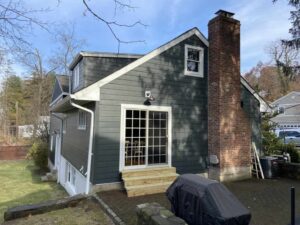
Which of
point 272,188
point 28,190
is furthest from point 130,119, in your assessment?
point 28,190

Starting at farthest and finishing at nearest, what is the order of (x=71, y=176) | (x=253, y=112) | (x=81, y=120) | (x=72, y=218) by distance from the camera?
(x=71, y=176), (x=253, y=112), (x=81, y=120), (x=72, y=218)

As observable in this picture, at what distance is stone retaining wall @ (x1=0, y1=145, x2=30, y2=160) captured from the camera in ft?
73.9

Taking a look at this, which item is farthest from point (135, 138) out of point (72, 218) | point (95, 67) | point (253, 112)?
point (253, 112)

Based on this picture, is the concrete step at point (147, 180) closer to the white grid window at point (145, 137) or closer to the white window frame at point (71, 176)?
the white grid window at point (145, 137)

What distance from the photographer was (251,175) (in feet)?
32.3

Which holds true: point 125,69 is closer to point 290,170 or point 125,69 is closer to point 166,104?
point 166,104

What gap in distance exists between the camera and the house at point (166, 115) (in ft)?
25.1

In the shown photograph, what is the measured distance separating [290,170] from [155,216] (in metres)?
7.77

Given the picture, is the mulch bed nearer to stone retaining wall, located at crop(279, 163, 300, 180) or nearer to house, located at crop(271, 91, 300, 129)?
stone retaining wall, located at crop(279, 163, 300, 180)

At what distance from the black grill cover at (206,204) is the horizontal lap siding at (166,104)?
336 centimetres

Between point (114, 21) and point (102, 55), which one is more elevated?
point (102, 55)

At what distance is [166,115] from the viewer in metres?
8.82

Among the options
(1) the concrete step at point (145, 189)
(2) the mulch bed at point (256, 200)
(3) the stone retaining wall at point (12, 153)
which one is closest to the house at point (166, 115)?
(1) the concrete step at point (145, 189)

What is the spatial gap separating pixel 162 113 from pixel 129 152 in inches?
68.4
